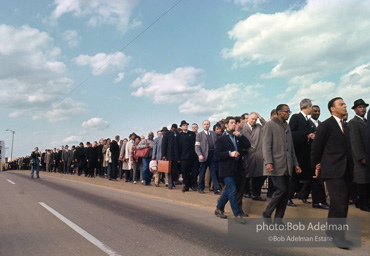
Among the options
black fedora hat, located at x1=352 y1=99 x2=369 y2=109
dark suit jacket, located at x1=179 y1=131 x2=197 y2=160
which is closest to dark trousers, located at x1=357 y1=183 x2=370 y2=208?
black fedora hat, located at x1=352 y1=99 x2=369 y2=109

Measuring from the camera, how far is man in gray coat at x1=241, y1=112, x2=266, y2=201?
334 inches

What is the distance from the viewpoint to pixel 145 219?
289 inches

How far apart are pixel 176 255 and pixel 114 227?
2287 millimetres

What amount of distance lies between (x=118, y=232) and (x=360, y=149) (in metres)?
4.98

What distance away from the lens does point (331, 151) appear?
532 centimetres

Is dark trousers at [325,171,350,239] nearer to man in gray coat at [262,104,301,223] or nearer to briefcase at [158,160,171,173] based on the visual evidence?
man in gray coat at [262,104,301,223]

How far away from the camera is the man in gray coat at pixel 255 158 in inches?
334

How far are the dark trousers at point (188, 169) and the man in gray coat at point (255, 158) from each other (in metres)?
2.86

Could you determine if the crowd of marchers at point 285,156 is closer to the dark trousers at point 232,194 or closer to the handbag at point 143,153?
the dark trousers at point 232,194

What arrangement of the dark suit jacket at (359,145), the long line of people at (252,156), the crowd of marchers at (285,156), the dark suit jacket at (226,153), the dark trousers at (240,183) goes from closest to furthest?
the crowd of marchers at (285,156) < the dark suit jacket at (359,145) < the long line of people at (252,156) < the dark suit jacket at (226,153) < the dark trousers at (240,183)

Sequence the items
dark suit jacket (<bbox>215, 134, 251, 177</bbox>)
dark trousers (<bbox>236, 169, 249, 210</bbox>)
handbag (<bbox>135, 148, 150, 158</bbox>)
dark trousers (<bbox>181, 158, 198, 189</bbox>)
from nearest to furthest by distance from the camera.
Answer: dark suit jacket (<bbox>215, 134, 251, 177</bbox>)
dark trousers (<bbox>236, 169, 249, 210</bbox>)
dark trousers (<bbox>181, 158, 198, 189</bbox>)
handbag (<bbox>135, 148, 150, 158</bbox>)

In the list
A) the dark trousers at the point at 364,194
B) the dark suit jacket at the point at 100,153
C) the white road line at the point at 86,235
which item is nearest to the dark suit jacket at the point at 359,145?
the dark trousers at the point at 364,194

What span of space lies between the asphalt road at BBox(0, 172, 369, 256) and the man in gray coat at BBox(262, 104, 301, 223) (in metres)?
1.13

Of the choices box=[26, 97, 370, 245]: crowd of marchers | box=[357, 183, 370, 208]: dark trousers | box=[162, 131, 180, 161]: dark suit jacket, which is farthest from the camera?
box=[162, 131, 180, 161]: dark suit jacket
